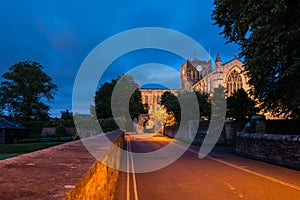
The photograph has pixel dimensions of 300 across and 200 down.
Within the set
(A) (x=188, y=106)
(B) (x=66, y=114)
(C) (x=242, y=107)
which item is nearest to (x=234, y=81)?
(A) (x=188, y=106)

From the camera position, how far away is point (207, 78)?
2613 inches

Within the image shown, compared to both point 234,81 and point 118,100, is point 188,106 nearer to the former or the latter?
point 118,100

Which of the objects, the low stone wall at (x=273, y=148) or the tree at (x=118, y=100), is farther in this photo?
the tree at (x=118, y=100)

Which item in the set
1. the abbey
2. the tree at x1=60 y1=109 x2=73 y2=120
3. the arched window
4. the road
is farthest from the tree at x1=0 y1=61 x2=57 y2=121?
the road

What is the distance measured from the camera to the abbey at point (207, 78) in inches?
2292

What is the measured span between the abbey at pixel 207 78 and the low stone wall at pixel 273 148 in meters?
11.8

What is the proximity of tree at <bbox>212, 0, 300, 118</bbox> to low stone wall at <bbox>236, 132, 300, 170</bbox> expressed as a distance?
2.52 m

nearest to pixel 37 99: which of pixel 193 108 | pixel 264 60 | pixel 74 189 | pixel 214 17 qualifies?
pixel 193 108

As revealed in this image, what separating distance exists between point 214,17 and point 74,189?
1706 cm

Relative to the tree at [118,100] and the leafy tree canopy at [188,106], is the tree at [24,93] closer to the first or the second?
the tree at [118,100]

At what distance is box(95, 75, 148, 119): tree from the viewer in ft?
186

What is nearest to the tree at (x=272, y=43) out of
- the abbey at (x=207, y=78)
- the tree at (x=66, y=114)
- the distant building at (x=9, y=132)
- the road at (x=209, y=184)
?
the road at (x=209, y=184)

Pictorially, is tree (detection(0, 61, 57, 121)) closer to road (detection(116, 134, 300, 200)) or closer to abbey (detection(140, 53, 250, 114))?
abbey (detection(140, 53, 250, 114))

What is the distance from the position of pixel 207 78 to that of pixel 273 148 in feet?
185
